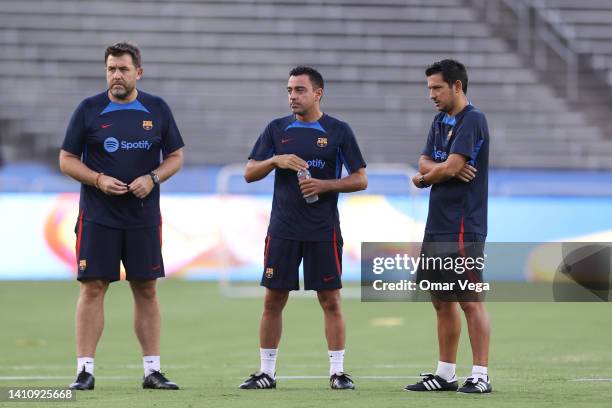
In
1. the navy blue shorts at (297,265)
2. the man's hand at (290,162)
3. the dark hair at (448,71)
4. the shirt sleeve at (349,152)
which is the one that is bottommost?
the navy blue shorts at (297,265)

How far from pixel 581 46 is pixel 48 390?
19.2 m

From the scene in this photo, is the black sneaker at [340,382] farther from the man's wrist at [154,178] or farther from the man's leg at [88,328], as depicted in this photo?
the man's wrist at [154,178]

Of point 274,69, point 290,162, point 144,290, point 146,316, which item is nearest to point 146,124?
point 290,162

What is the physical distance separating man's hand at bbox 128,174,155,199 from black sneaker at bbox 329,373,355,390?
165 centimetres

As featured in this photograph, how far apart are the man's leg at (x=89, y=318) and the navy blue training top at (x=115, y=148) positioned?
0.41 metres

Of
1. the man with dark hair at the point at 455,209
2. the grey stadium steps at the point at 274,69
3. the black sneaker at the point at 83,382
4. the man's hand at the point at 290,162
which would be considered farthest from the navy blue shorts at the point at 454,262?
the grey stadium steps at the point at 274,69

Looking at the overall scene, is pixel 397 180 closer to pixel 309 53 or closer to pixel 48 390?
pixel 309 53

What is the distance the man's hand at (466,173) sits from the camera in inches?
322

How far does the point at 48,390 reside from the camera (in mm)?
8336

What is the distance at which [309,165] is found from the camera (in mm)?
8688

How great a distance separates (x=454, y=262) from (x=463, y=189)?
45cm

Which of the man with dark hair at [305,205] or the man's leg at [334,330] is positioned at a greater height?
the man with dark hair at [305,205]

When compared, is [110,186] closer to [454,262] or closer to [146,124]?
[146,124]

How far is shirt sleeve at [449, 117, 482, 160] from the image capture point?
8.12 meters
